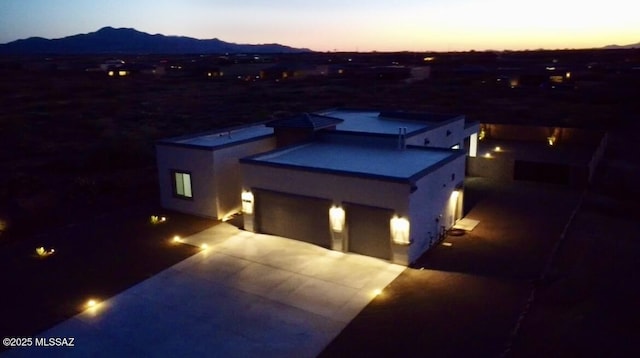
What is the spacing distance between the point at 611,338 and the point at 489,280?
399 cm

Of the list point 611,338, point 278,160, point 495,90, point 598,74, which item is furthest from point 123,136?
point 598,74

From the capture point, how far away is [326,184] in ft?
59.8

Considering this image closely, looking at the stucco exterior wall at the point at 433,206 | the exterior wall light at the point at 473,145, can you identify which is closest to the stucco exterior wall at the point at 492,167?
the exterior wall light at the point at 473,145

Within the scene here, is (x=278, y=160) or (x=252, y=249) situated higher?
(x=278, y=160)

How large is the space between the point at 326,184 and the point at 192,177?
7.56 m

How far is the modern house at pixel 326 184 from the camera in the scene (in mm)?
17297

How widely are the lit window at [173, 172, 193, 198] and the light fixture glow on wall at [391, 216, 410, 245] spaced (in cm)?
1058

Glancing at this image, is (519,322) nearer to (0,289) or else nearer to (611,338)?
(611,338)

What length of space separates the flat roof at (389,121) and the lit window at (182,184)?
9.16 meters

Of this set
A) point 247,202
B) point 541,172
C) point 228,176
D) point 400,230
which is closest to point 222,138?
point 228,176

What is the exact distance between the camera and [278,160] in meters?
21.0

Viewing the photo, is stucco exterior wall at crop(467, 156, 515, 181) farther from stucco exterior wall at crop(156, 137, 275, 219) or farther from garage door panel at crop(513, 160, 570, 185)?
stucco exterior wall at crop(156, 137, 275, 219)

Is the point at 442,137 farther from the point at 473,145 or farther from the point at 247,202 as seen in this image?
the point at 247,202

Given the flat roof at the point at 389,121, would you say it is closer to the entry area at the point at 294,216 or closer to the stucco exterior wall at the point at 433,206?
the stucco exterior wall at the point at 433,206
